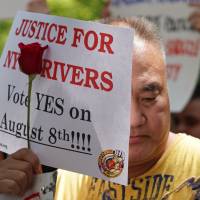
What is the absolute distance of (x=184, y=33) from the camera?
5383mm

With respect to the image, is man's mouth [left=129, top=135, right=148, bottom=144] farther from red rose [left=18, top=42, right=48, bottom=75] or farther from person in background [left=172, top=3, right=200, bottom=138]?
person in background [left=172, top=3, right=200, bottom=138]

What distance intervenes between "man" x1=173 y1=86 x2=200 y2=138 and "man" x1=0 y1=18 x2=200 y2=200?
238 cm

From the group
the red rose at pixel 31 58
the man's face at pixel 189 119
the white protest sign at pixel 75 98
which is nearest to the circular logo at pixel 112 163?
the white protest sign at pixel 75 98

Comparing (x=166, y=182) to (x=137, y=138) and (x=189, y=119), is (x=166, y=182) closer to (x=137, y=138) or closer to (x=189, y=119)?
(x=137, y=138)

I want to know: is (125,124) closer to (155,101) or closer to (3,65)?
(155,101)

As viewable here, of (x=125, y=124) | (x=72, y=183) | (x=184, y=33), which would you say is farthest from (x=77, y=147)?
(x=184, y=33)

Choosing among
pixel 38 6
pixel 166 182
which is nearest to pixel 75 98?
pixel 166 182

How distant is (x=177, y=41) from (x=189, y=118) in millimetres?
552

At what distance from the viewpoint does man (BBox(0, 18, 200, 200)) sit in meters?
2.49

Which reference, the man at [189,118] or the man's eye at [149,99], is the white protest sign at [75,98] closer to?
the man's eye at [149,99]

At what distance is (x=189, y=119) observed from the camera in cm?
513

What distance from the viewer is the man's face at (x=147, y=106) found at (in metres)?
2.50

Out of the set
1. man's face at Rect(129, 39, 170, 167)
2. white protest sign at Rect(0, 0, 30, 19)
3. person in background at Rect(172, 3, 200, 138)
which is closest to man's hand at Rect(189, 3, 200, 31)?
person in background at Rect(172, 3, 200, 138)

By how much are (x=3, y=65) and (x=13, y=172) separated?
1.16 ft
